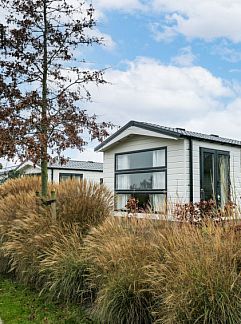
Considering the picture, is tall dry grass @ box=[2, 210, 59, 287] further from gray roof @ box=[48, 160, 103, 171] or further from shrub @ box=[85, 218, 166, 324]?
gray roof @ box=[48, 160, 103, 171]

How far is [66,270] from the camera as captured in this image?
4668 mm

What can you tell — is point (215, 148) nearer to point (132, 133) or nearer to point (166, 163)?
point (166, 163)

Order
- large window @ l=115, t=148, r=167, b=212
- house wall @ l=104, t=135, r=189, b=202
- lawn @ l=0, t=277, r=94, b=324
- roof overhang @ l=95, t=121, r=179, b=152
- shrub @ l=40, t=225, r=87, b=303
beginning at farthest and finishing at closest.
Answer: large window @ l=115, t=148, r=167, b=212 → roof overhang @ l=95, t=121, r=179, b=152 → house wall @ l=104, t=135, r=189, b=202 → shrub @ l=40, t=225, r=87, b=303 → lawn @ l=0, t=277, r=94, b=324

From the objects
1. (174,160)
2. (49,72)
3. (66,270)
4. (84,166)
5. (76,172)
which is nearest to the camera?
(66,270)

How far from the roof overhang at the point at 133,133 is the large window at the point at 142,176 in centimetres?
55

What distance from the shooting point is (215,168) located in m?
12.0

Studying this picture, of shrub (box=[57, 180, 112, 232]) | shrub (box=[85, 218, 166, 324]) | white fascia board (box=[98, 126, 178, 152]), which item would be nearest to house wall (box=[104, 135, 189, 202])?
white fascia board (box=[98, 126, 178, 152])

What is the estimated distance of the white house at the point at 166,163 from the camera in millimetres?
11281

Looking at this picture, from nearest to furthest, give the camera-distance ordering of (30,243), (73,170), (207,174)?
(30,243)
(207,174)
(73,170)

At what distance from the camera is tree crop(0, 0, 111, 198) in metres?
6.51

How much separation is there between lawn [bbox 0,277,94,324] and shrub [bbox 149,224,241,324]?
3.98 ft

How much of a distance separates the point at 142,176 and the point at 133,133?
148 cm

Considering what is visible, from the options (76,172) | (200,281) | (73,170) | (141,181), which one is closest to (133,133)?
(141,181)

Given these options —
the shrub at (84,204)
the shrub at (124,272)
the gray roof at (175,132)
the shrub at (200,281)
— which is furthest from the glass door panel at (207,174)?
the shrub at (200,281)
